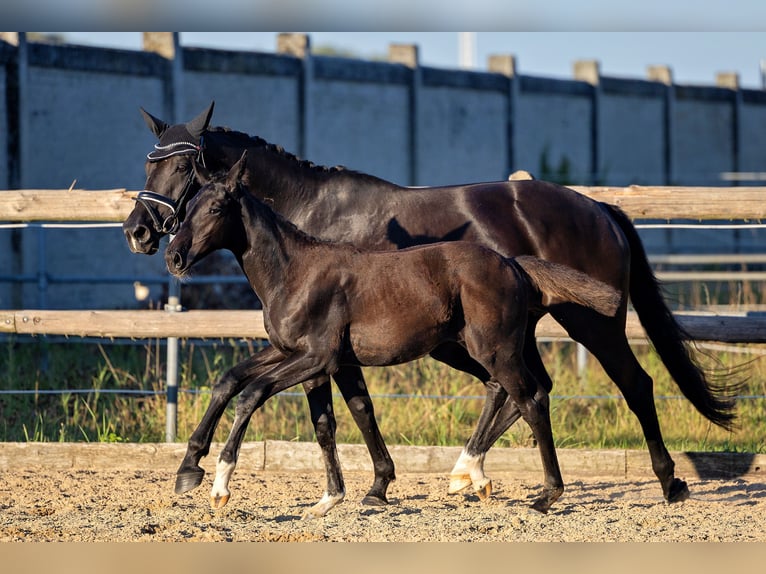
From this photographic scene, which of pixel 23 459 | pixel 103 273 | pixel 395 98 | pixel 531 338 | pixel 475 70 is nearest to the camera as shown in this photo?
pixel 531 338

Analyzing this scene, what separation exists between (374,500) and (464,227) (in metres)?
1.57

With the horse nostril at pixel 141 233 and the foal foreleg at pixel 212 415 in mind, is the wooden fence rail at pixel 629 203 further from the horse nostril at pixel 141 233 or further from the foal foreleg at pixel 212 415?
the foal foreleg at pixel 212 415

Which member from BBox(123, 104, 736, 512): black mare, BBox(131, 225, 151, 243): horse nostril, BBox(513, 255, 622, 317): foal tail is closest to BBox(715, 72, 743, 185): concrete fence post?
BBox(123, 104, 736, 512): black mare

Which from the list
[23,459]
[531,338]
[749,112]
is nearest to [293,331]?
[531,338]

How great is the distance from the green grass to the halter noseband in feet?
6.49

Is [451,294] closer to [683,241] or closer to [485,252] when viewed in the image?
[485,252]

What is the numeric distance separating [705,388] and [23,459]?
4111 mm

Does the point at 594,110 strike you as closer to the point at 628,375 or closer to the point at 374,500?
the point at 628,375

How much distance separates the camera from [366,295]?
18.1 ft

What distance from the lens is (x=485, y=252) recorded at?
5.58 m

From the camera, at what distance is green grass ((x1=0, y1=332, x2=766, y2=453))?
7.54 m

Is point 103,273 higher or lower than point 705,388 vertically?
higher

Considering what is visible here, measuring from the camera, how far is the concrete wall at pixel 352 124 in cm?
1344

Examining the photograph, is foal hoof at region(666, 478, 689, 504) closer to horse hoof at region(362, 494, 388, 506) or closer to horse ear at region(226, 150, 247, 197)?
horse hoof at region(362, 494, 388, 506)
